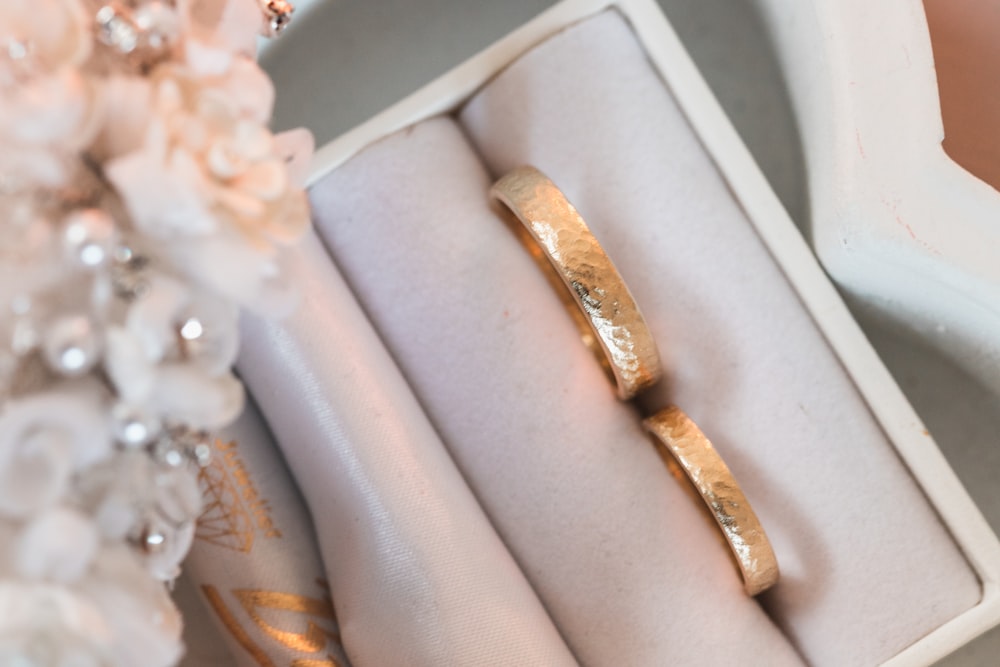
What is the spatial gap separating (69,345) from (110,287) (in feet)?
0.07

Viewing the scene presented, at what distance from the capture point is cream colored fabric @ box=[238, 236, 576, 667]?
471 mm

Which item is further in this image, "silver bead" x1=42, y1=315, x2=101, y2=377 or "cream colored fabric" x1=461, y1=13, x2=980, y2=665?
"cream colored fabric" x1=461, y1=13, x2=980, y2=665

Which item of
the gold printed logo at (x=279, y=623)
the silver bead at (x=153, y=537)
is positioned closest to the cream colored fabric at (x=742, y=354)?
the gold printed logo at (x=279, y=623)

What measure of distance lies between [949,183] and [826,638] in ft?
1.00

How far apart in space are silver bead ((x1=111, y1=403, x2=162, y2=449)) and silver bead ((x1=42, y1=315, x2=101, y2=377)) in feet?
0.06

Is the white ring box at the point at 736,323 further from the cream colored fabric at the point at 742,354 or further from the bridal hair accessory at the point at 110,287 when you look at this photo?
the bridal hair accessory at the point at 110,287

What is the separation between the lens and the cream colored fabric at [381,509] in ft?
1.55

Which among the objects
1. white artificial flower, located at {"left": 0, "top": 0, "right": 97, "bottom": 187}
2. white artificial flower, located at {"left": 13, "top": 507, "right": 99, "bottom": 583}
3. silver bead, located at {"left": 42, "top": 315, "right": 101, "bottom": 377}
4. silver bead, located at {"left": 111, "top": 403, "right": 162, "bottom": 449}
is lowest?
white artificial flower, located at {"left": 13, "top": 507, "right": 99, "bottom": 583}

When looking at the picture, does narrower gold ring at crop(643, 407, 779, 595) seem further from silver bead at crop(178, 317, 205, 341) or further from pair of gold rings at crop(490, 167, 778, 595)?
silver bead at crop(178, 317, 205, 341)

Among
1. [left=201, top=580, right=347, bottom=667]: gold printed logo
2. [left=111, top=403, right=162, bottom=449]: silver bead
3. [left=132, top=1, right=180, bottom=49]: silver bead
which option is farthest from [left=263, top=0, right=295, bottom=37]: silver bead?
[left=201, top=580, right=347, bottom=667]: gold printed logo

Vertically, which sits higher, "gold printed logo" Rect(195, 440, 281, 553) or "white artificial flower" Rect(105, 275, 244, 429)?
"white artificial flower" Rect(105, 275, 244, 429)

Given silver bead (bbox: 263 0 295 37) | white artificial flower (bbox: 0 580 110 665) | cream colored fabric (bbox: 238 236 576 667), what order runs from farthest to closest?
cream colored fabric (bbox: 238 236 576 667) < silver bead (bbox: 263 0 295 37) < white artificial flower (bbox: 0 580 110 665)

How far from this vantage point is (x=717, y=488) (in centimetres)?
51

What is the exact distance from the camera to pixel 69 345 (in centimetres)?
23
